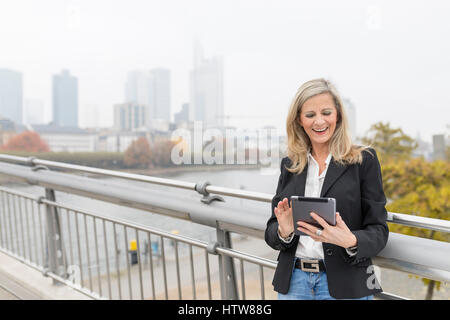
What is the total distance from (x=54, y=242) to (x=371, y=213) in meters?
2.78

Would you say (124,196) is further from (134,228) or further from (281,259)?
(281,259)

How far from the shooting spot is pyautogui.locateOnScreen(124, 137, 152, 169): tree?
66.2 ft

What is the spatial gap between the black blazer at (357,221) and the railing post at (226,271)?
667mm

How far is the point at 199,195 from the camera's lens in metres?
2.12

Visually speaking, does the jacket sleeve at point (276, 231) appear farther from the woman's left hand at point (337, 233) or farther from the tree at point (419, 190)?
the tree at point (419, 190)

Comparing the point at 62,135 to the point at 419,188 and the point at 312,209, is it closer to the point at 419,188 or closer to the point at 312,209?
the point at 419,188

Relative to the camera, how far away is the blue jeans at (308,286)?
1396 mm

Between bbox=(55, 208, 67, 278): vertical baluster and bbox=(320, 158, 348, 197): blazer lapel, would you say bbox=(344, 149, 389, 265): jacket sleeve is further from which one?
bbox=(55, 208, 67, 278): vertical baluster

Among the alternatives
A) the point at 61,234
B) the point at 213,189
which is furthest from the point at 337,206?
the point at 61,234

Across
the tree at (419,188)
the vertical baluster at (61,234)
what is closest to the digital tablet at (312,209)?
the vertical baluster at (61,234)

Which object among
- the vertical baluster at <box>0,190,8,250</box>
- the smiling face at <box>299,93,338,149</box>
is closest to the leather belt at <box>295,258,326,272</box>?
the smiling face at <box>299,93,338,149</box>

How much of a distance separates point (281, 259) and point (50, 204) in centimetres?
243

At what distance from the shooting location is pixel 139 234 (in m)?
2.67

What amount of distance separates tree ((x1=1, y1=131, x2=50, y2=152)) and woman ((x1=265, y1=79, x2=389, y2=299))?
33.2 metres
